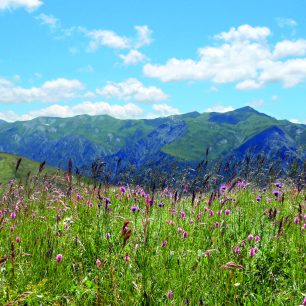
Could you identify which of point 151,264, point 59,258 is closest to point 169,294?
point 151,264

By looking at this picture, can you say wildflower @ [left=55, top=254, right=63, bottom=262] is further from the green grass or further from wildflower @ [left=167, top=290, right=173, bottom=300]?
wildflower @ [left=167, top=290, right=173, bottom=300]

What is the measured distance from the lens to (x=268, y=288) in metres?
4.63

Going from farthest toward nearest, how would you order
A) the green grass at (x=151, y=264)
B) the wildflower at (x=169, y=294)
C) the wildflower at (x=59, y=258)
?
the wildflower at (x=59, y=258) → the green grass at (x=151, y=264) → the wildflower at (x=169, y=294)

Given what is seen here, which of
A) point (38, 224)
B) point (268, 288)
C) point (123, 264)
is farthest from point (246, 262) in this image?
point (38, 224)

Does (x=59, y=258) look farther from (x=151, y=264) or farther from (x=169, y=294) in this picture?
(x=169, y=294)

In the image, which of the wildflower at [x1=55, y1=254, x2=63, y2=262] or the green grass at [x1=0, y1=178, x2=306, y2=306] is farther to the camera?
the wildflower at [x1=55, y1=254, x2=63, y2=262]

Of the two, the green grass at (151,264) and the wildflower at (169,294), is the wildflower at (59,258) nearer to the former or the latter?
the green grass at (151,264)

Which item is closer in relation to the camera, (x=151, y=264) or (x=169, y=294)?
(x=169, y=294)

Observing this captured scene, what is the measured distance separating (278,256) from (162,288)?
204 centimetres

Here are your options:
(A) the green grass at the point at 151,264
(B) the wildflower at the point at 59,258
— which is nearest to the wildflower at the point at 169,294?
(A) the green grass at the point at 151,264

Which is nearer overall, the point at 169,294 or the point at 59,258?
the point at 169,294

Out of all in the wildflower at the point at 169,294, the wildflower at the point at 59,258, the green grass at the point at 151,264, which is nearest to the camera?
the wildflower at the point at 169,294

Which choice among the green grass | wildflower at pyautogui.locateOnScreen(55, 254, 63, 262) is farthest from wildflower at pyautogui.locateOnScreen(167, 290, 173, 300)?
wildflower at pyautogui.locateOnScreen(55, 254, 63, 262)

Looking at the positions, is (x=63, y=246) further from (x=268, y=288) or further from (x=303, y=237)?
(x=303, y=237)
